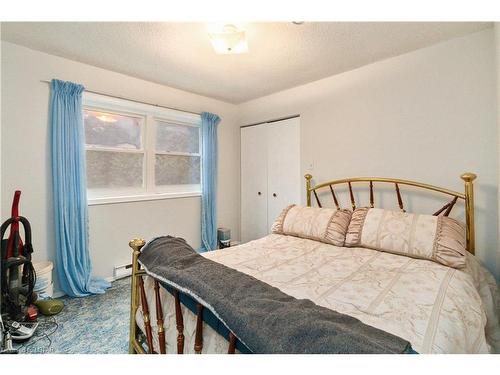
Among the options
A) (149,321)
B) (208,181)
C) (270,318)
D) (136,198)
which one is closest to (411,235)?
(270,318)

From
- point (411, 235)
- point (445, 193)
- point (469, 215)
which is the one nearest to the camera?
point (411, 235)

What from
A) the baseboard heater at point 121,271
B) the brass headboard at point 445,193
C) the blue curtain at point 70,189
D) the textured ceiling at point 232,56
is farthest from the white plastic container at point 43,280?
the brass headboard at point 445,193

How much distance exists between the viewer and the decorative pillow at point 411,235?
151 cm

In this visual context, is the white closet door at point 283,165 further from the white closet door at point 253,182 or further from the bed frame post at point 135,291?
the bed frame post at point 135,291

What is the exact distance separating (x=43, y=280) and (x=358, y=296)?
2466 mm

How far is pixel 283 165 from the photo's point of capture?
10.3ft

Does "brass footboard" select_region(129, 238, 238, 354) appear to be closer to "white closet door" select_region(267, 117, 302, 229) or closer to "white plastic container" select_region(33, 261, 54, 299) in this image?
"white plastic container" select_region(33, 261, 54, 299)

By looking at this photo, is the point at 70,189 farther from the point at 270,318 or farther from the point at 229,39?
the point at 270,318

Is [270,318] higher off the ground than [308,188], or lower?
lower

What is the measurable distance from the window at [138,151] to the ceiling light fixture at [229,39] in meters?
1.48

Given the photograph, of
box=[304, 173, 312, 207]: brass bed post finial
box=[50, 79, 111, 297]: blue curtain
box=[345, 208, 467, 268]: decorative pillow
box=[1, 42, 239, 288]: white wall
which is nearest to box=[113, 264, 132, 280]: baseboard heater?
box=[1, 42, 239, 288]: white wall

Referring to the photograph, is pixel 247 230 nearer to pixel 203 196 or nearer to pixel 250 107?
pixel 203 196
